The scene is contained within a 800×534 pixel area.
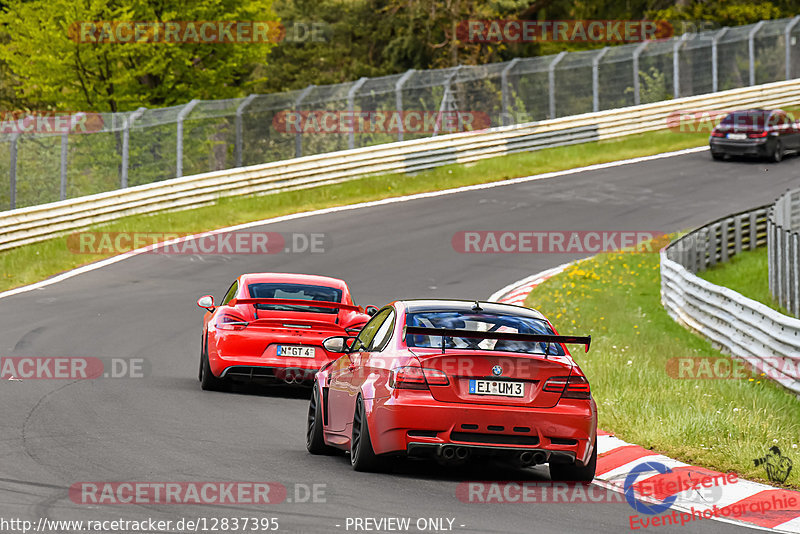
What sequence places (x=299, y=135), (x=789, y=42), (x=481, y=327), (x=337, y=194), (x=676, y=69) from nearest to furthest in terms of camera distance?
(x=481, y=327) → (x=337, y=194) → (x=299, y=135) → (x=676, y=69) → (x=789, y=42)

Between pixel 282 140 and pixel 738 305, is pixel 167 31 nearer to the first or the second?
pixel 282 140

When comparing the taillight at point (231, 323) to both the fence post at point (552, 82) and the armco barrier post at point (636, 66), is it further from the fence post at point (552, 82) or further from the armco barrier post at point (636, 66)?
the armco barrier post at point (636, 66)

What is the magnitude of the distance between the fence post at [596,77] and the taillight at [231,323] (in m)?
26.4

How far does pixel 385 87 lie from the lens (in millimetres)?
33438

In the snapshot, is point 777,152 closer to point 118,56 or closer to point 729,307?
point 118,56

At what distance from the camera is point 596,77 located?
38.5 metres

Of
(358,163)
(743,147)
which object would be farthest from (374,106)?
(743,147)

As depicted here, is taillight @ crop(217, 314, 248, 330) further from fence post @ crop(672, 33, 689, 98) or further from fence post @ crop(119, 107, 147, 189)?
fence post @ crop(672, 33, 689, 98)

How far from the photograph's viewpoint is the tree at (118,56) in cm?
4116

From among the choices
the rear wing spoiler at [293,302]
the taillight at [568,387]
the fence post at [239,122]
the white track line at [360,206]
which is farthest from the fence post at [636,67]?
the taillight at [568,387]

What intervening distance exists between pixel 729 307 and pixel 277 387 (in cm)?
619

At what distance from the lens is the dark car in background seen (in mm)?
35969

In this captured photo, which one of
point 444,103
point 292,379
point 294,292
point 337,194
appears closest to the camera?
point 292,379

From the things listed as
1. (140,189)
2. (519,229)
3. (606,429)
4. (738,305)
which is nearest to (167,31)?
(140,189)
